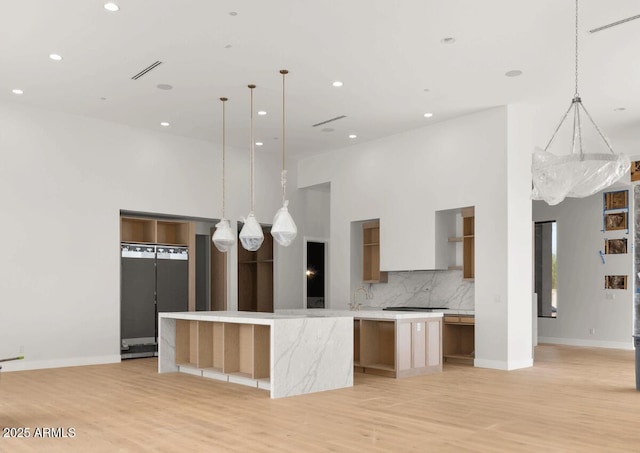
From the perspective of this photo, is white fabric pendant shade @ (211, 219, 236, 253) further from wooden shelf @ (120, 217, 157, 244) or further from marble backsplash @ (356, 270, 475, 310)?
marble backsplash @ (356, 270, 475, 310)

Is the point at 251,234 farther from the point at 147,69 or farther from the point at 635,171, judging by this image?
the point at 635,171

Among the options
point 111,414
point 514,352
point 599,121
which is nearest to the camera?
point 111,414

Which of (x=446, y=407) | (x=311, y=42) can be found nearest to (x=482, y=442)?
(x=446, y=407)

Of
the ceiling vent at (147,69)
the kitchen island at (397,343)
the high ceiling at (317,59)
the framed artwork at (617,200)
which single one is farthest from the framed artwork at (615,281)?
the ceiling vent at (147,69)

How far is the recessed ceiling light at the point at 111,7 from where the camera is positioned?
5977 mm

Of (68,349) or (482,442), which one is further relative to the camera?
(68,349)

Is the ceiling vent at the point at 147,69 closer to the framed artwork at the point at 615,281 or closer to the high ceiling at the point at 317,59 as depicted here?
the high ceiling at the point at 317,59

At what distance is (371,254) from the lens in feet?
38.5

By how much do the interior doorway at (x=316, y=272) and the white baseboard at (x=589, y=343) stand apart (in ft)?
16.4

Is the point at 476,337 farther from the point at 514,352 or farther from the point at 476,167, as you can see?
the point at 476,167

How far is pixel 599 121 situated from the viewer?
1010 cm

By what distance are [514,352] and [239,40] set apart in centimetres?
587

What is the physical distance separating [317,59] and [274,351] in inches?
137

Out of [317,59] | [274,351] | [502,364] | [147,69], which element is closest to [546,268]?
[502,364]
